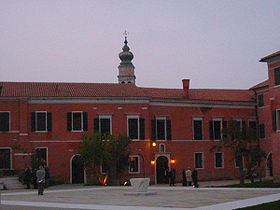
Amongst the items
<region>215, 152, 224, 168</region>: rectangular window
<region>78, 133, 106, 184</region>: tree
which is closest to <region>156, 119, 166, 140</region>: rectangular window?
<region>215, 152, 224, 168</region>: rectangular window

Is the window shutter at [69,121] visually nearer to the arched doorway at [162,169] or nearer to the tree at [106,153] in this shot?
the tree at [106,153]

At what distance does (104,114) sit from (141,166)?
5.22 m

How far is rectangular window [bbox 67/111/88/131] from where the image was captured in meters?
42.4

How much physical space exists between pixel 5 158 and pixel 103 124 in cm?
818

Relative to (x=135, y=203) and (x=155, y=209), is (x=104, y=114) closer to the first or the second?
(x=135, y=203)

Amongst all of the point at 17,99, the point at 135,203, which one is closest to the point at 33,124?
the point at 17,99

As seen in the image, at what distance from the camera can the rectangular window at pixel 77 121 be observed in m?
42.4

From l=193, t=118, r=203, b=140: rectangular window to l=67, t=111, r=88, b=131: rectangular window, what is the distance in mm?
9921

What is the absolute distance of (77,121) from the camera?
4272cm

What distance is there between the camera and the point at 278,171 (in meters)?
34.8

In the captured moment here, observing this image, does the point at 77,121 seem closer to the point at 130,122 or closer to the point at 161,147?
the point at 130,122

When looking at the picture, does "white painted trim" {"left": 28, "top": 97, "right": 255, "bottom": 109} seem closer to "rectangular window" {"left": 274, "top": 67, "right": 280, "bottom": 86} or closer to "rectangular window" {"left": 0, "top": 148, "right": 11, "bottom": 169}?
"rectangular window" {"left": 0, "top": 148, "right": 11, "bottom": 169}

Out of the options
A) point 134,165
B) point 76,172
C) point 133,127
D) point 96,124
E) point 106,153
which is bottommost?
point 76,172

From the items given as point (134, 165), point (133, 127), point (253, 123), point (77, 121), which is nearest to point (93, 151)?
point (77, 121)
